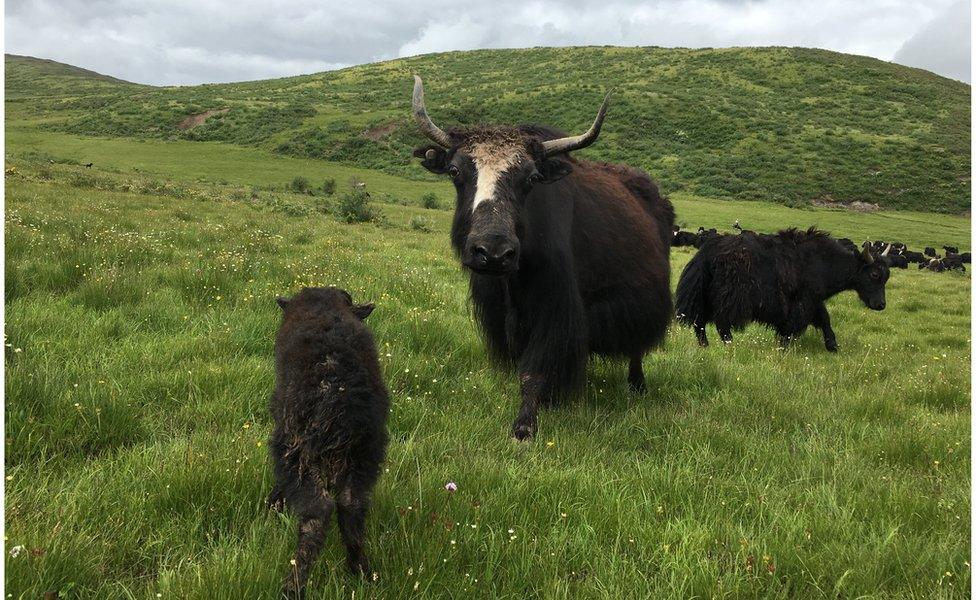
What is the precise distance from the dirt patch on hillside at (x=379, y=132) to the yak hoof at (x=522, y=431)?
53143mm

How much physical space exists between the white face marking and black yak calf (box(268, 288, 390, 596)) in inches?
62.7

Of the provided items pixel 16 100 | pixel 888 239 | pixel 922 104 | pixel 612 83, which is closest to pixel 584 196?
pixel 888 239

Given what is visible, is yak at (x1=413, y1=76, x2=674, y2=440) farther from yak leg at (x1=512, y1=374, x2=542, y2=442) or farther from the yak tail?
the yak tail

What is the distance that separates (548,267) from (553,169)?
0.77m

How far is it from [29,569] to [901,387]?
696cm

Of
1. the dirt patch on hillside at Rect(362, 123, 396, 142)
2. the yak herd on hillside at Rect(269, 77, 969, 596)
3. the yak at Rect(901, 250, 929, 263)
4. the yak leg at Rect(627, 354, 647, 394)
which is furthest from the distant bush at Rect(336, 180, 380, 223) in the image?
the dirt patch on hillside at Rect(362, 123, 396, 142)

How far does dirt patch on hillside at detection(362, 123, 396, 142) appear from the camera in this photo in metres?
54.4

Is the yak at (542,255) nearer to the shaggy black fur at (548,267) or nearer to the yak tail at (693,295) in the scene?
the shaggy black fur at (548,267)

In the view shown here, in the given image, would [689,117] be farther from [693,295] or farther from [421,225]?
[693,295]

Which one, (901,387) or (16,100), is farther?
(16,100)

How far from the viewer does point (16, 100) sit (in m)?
81.6

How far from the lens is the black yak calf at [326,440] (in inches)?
81.4

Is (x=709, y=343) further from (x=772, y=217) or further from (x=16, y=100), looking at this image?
(x=16, y=100)

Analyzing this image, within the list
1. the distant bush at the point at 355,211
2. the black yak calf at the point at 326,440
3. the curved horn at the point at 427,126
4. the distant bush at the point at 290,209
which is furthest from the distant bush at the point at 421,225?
the black yak calf at the point at 326,440
